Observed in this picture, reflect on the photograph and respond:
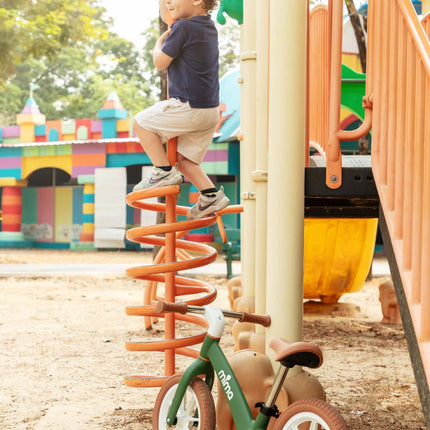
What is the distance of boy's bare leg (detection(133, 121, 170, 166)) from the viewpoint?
147 inches

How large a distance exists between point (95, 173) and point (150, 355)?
48.6 ft

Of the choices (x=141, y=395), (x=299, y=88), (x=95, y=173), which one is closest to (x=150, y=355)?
(x=141, y=395)

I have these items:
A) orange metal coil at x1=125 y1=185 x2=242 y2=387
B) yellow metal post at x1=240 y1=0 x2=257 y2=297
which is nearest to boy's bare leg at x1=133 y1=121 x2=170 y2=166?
orange metal coil at x1=125 y1=185 x2=242 y2=387

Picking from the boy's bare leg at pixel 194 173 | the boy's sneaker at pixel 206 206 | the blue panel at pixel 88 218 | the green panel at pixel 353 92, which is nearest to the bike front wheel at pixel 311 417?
the boy's sneaker at pixel 206 206

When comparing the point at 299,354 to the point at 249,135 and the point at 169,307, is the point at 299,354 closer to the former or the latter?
the point at 169,307

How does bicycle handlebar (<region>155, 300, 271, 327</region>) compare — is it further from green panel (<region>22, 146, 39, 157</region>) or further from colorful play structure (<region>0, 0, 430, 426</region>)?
green panel (<region>22, 146, 39, 157</region>)

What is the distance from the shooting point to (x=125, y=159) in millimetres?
19938

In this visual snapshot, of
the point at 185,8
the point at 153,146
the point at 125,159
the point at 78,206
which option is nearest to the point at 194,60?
the point at 185,8

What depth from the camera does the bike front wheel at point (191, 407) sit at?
2.94 meters

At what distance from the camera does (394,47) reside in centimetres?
288

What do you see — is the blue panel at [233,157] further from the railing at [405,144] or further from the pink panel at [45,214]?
the railing at [405,144]

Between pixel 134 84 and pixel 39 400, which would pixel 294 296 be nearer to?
pixel 39 400

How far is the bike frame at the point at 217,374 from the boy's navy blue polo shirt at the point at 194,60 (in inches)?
49.7

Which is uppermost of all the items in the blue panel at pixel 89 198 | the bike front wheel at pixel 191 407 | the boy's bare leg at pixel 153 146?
the boy's bare leg at pixel 153 146
